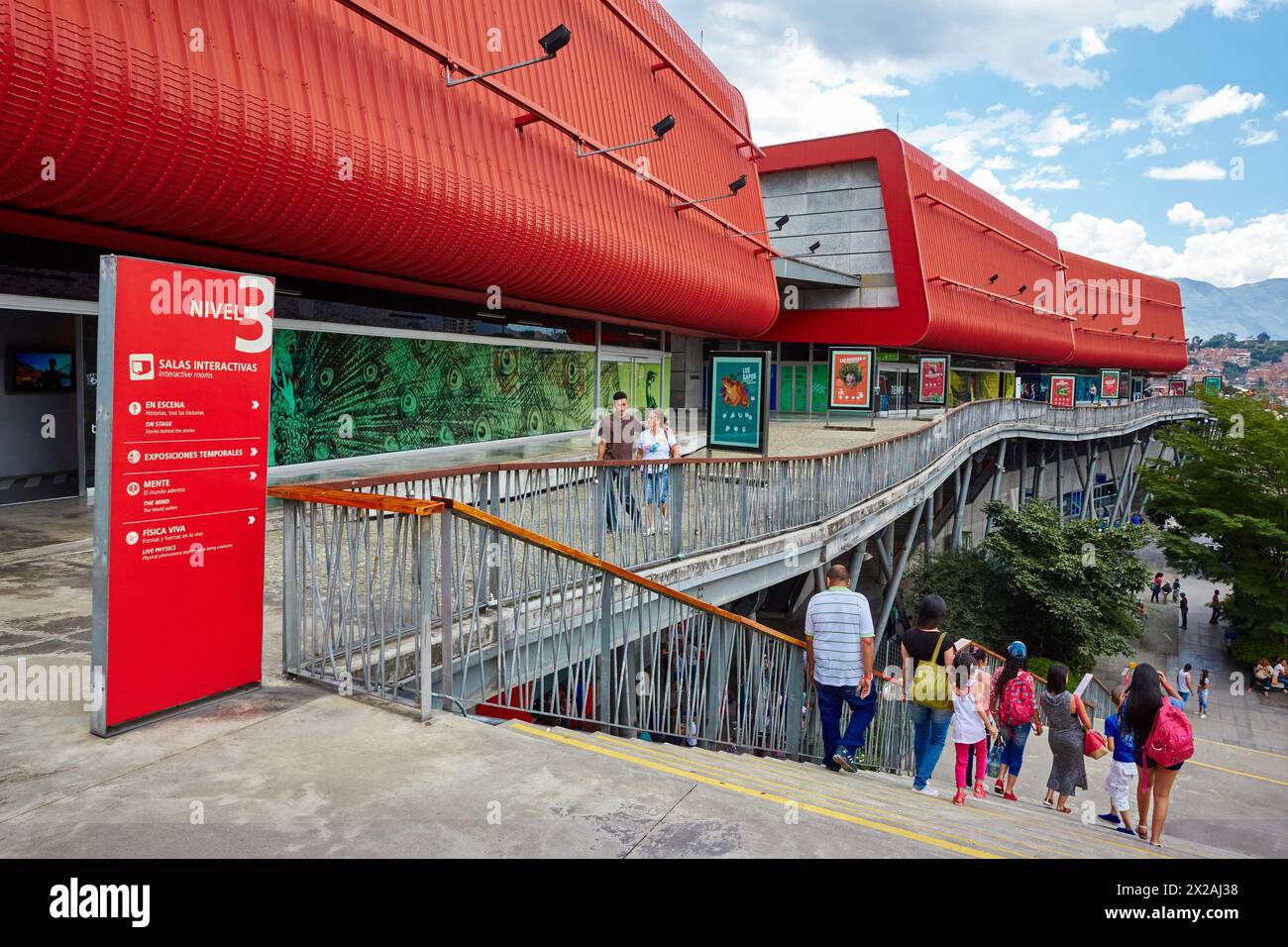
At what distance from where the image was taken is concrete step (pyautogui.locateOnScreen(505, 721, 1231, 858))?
3.59 metres

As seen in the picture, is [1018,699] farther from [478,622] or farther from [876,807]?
[478,622]

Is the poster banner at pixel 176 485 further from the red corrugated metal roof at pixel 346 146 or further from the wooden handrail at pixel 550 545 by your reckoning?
the red corrugated metal roof at pixel 346 146

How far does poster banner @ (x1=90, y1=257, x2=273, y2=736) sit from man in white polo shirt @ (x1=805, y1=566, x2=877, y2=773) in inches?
160

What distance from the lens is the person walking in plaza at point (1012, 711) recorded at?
359 inches

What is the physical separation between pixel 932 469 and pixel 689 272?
24.1 ft

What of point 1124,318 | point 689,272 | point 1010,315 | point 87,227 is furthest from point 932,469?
point 1124,318

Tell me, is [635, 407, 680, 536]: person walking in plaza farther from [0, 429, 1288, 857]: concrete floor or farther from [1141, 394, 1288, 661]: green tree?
[1141, 394, 1288, 661]: green tree

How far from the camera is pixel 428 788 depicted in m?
3.72

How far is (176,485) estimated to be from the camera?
14.3 ft

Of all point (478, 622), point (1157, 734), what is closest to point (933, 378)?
point (1157, 734)

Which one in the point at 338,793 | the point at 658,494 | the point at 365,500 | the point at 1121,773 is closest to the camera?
the point at 338,793

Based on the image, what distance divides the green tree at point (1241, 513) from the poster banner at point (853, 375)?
43.1 ft

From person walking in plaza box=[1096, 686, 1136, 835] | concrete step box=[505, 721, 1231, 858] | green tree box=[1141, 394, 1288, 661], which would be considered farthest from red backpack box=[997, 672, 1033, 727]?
green tree box=[1141, 394, 1288, 661]

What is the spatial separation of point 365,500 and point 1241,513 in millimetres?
32416
